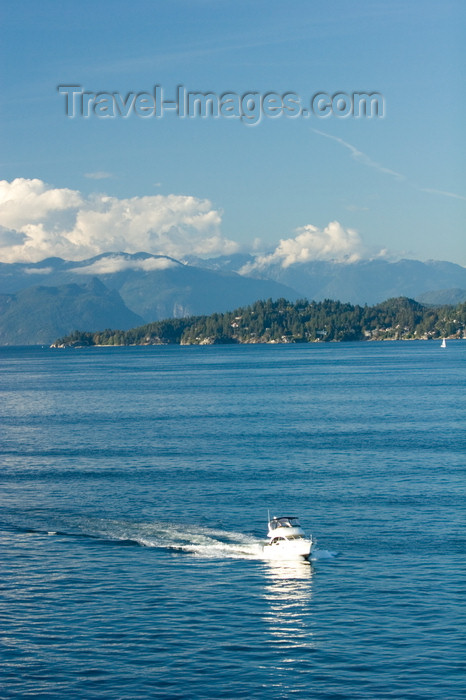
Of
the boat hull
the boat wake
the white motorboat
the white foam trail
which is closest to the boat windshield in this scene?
the white motorboat

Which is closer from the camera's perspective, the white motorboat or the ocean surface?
the ocean surface

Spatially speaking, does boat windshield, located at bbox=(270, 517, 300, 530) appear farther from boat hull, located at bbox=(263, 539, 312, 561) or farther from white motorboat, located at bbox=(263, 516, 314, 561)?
boat hull, located at bbox=(263, 539, 312, 561)

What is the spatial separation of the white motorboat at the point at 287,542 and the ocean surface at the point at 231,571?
0.88m

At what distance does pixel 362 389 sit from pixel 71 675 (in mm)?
153807

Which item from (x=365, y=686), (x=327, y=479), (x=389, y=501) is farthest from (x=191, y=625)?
(x=327, y=479)

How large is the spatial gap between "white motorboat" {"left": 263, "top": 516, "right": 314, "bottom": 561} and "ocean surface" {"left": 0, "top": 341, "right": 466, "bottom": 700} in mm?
882

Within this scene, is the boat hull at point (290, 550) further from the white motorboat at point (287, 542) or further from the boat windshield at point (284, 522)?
the boat windshield at point (284, 522)

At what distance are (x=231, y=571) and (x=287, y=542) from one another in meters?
4.43

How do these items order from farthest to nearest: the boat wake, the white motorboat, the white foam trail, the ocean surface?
the boat wake < the white motorboat < the white foam trail < the ocean surface

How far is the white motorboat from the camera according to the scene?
181ft

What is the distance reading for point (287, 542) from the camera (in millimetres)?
55875

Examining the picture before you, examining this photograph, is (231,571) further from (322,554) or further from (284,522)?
(322,554)

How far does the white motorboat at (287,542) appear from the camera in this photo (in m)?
55.3

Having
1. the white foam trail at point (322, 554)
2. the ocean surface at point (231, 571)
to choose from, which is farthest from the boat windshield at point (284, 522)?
the white foam trail at point (322, 554)
